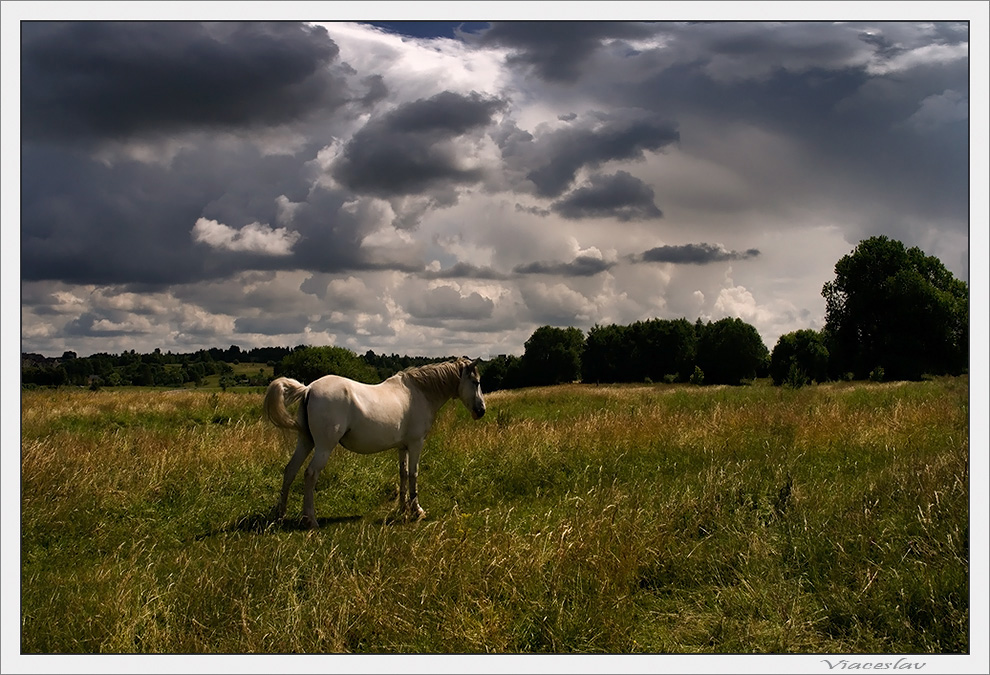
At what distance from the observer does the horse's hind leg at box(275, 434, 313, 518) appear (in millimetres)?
8023

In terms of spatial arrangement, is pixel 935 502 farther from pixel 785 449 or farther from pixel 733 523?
pixel 785 449

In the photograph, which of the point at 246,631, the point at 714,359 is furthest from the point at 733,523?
the point at 714,359

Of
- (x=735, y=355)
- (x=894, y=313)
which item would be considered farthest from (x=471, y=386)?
(x=735, y=355)

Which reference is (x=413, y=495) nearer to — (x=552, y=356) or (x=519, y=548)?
(x=519, y=548)

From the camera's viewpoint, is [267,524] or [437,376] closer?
[267,524]

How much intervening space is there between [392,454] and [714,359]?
62.1 m

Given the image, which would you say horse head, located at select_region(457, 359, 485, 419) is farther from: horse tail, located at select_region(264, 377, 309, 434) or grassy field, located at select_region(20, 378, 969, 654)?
horse tail, located at select_region(264, 377, 309, 434)

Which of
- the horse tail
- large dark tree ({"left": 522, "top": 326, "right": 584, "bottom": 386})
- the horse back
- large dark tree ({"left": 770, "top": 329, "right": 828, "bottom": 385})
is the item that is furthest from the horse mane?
large dark tree ({"left": 770, "top": 329, "right": 828, "bottom": 385})

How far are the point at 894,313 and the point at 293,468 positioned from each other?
4568 centimetres

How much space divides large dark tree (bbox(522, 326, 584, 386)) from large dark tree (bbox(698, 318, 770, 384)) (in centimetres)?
1473

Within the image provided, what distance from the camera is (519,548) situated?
5898 millimetres

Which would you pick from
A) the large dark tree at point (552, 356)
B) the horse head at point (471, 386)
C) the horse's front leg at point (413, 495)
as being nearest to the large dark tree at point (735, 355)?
the large dark tree at point (552, 356)

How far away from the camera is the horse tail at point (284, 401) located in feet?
25.1

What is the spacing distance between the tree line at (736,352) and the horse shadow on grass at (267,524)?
218 cm
